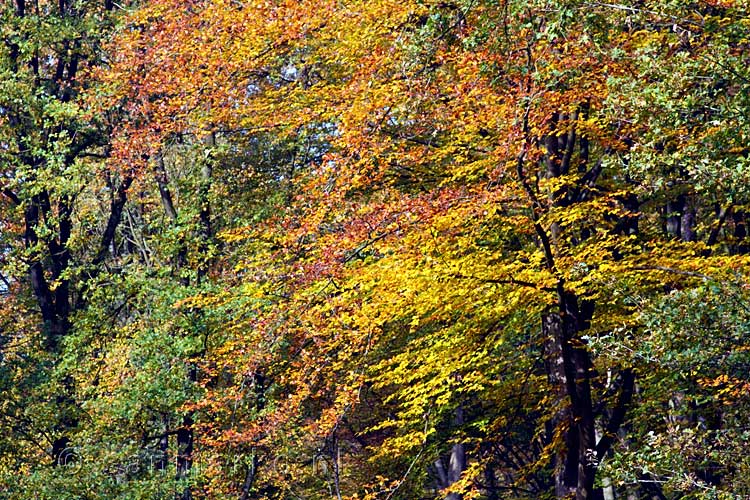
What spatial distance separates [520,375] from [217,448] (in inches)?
208

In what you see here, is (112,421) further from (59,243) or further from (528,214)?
(528,214)

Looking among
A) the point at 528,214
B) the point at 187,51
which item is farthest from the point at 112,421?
the point at 528,214

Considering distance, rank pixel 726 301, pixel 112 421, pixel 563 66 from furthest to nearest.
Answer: pixel 112 421, pixel 563 66, pixel 726 301

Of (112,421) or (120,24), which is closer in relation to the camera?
(112,421)

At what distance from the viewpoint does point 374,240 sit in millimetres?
12070

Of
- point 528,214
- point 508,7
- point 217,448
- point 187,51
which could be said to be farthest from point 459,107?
point 217,448

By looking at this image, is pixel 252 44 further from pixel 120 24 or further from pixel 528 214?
pixel 528 214

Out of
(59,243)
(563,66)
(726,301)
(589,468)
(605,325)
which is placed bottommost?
(589,468)

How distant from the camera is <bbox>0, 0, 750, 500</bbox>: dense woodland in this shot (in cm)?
884

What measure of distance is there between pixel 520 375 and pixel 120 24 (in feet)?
32.0

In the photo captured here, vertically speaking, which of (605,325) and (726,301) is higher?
(726,301)

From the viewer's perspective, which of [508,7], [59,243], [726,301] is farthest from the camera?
[59,243]

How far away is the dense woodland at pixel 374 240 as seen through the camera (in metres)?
8.84

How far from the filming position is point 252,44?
50.4ft
